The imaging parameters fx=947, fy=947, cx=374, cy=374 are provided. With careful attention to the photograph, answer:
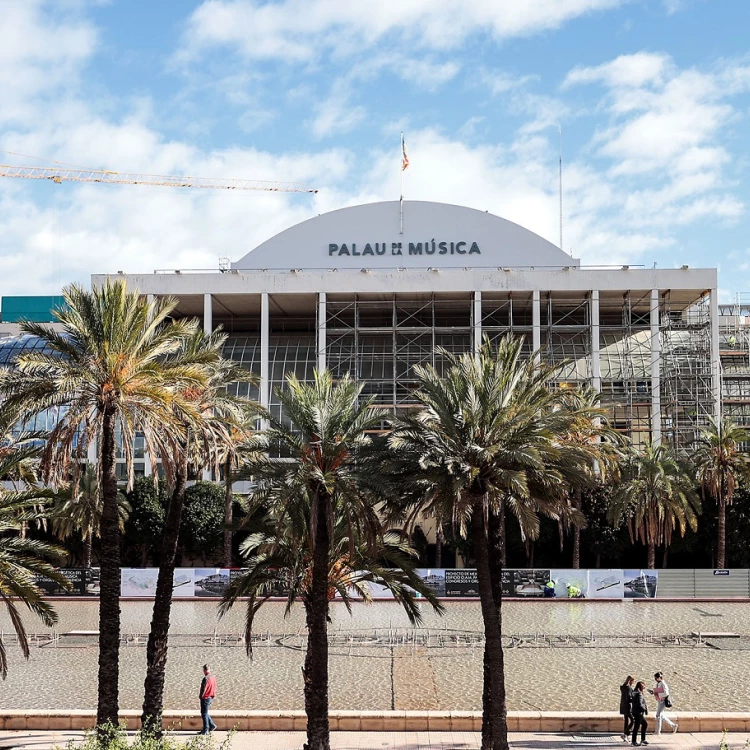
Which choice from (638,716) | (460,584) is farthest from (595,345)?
(638,716)

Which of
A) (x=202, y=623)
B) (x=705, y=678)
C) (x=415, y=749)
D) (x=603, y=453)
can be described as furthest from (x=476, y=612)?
(x=415, y=749)

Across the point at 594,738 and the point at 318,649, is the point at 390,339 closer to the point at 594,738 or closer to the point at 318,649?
the point at 594,738

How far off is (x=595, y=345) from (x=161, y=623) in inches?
1751

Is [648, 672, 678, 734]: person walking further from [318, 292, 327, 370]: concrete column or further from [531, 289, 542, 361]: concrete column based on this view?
[318, 292, 327, 370]: concrete column

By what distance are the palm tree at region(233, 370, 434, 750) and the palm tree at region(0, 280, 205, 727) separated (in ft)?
7.33

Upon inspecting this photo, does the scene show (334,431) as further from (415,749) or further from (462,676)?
(462,676)

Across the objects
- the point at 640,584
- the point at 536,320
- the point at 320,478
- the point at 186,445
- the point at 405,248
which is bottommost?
the point at 640,584

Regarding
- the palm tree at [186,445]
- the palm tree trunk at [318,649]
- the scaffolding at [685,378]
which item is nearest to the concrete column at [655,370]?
the scaffolding at [685,378]

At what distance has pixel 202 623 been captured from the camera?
34.4 meters

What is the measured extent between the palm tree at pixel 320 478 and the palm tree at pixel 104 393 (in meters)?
2.23

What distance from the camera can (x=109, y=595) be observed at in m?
17.1

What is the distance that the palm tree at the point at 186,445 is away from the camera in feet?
59.6

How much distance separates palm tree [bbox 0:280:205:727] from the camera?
17.0 m

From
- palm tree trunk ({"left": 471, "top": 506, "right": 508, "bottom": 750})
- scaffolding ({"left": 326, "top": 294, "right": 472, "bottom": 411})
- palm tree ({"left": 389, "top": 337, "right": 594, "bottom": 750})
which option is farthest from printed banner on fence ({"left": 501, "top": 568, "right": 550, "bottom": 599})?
palm tree trunk ({"left": 471, "top": 506, "right": 508, "bottom": 750})
